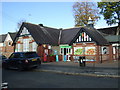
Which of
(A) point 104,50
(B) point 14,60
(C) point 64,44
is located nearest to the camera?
(B) point 14,60

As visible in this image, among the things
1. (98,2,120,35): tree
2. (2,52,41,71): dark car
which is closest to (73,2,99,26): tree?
(98,2,120,35): tree

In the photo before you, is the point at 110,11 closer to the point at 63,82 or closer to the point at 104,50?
the point at 104,50

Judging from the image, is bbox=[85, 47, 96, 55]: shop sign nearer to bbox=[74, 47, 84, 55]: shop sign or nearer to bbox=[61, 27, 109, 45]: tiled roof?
bbox=[74, 47, 84, 55]: shop sign

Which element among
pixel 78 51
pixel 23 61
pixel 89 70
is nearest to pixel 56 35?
pixel 78 51

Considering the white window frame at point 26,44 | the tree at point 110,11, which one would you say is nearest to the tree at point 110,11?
the tree at point 110,11

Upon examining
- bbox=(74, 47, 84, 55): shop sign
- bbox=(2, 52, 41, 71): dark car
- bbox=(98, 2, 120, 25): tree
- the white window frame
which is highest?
bbox=(98, 2, 120, 25): tree

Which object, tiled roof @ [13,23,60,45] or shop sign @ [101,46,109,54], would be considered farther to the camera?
tiled roof @ [13,23,60,45]

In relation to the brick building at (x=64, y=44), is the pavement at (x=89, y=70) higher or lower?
lower

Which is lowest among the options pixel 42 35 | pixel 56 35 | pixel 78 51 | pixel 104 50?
pixel 78 51

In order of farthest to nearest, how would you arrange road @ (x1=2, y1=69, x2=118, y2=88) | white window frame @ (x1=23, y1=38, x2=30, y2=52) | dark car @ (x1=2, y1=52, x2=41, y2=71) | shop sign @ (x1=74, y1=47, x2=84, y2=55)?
white window frame @ (x1=23, y1=38, x2=30, y2=52) → shop sign @ (x1=74, y1=47, x2=84, y2=55) → dark car @ (x1=2, y1=52, x2=41, y2=71) → road @ (x1=2, y1=69, x2=118, y2=88)

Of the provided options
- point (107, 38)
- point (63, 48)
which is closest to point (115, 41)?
point (107, 38)

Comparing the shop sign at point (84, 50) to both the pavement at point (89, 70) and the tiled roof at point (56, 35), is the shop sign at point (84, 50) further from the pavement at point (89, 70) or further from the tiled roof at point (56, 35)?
the pavement at point (89, 70)

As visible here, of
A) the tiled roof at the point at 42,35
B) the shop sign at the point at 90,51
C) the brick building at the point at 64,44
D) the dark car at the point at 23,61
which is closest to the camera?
the dark car at the point at 23,61

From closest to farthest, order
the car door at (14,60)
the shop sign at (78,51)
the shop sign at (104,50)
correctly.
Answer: the car door at (14,60)
the shop sign at (78,51)
the shop sign at (104,50)
